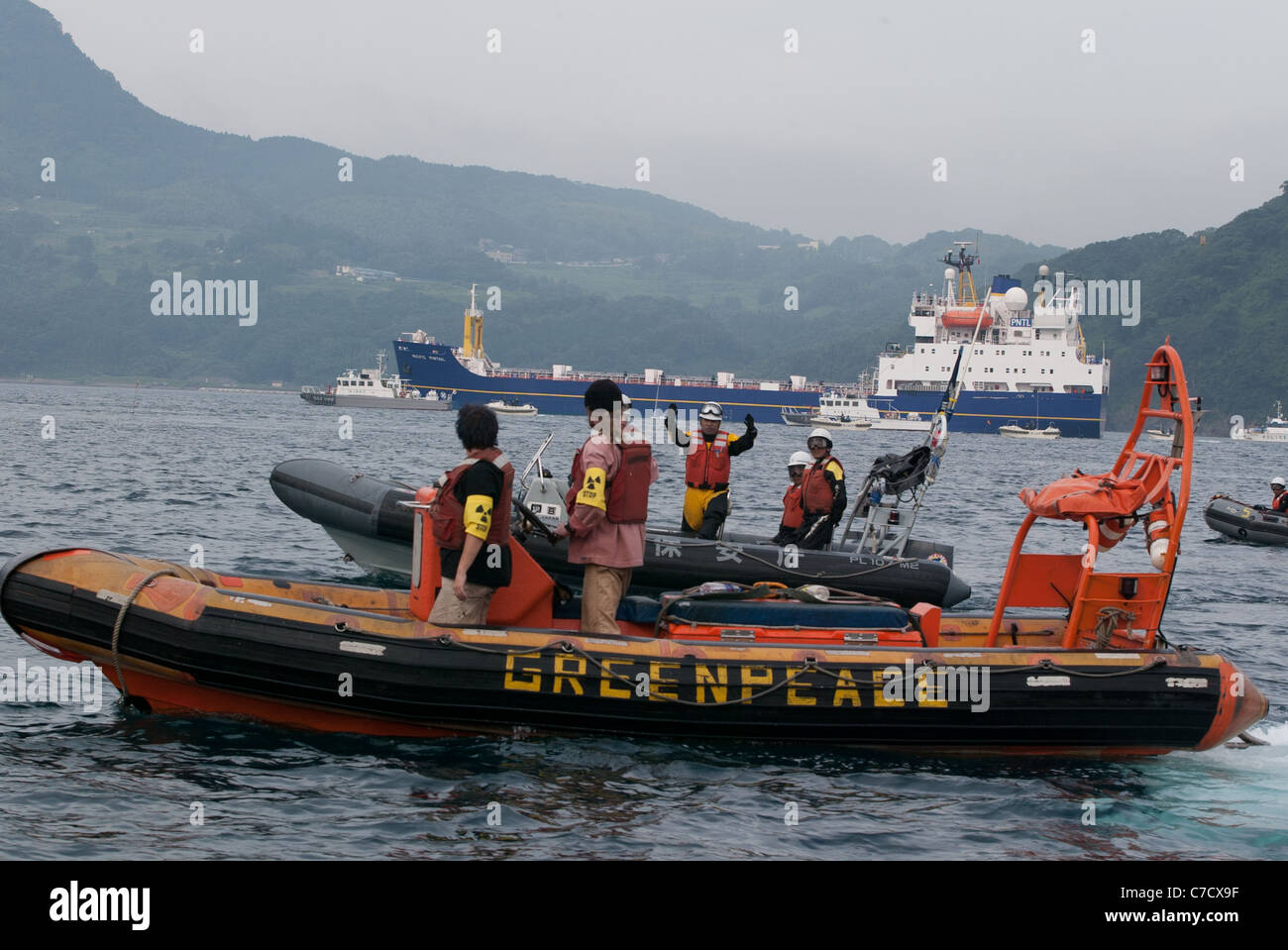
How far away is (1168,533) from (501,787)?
14.8 feet

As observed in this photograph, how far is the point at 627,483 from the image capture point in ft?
26.8

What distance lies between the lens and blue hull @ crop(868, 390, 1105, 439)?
278ft

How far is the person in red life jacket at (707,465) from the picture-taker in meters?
11.6

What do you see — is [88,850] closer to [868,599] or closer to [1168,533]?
[868,599]

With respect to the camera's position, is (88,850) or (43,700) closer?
(88,850)

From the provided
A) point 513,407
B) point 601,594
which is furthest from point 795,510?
point 513,407

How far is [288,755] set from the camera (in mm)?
7691

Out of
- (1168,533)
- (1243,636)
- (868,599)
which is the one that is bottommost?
(1243,636)

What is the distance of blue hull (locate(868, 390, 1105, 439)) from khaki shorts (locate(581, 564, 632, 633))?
78728 mm

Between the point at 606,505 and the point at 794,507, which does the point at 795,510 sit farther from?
the point at 606,505

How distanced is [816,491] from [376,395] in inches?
3541

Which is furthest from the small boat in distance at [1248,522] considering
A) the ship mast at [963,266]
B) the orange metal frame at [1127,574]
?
the ship mast at [963,266]

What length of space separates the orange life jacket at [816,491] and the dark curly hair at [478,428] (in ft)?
17.5
